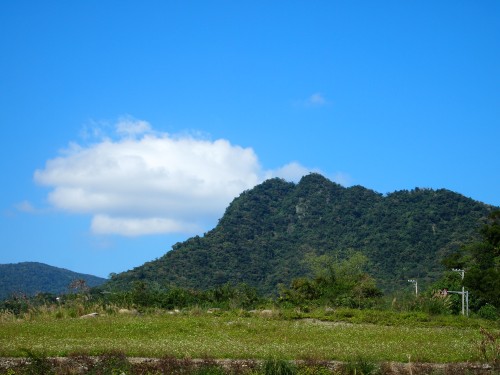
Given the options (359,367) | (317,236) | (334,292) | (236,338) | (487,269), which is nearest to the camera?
(359,367)

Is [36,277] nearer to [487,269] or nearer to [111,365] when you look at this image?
[487,269]

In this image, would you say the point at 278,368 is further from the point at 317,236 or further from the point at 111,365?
the point at 317,236

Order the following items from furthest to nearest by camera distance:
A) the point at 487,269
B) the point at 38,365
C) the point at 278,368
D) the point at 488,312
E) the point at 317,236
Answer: the point at 317,236, the point at 488,312, the point at 487,269, the point at 38,365, the point at 278,368

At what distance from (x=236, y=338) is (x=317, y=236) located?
54.4 meters

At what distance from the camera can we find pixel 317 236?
74.9m

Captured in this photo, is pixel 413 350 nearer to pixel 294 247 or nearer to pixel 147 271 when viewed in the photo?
pixel 147 271

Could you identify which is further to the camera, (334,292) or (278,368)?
(334,292)

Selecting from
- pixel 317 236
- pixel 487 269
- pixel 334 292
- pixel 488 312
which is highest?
pixel 317 236

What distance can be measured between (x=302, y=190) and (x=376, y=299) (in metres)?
54.5

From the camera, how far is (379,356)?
16531mm

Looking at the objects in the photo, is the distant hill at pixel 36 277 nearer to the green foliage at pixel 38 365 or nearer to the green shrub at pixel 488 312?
the green shrub at pixel 488 312

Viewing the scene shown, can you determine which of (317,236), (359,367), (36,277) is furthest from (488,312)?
(36,277)

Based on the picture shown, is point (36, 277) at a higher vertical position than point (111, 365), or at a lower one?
higher

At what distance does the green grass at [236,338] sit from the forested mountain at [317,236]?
96.0 feet
